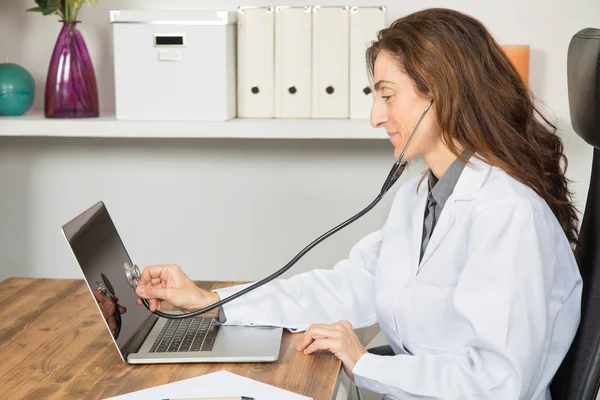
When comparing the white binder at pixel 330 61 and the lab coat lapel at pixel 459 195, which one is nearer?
the lab coat lapel at pixel 459 195

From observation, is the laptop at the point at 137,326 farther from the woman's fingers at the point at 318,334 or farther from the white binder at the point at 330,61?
the white binder at the point at 330,61

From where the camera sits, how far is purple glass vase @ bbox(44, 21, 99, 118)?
2455mm

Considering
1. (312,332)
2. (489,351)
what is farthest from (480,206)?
(312,332)

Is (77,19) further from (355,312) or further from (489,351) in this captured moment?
(489,351)

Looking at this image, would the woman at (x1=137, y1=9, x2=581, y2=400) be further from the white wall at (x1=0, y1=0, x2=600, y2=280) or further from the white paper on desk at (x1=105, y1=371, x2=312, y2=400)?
the white wall at (x1=0, y1=0, x2=600, y2=280)

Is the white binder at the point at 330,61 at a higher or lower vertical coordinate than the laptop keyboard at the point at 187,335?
higher

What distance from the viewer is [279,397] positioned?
113 cm

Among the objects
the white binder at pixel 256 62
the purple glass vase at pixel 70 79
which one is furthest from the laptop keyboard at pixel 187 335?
the purple glass vase at pixel 70 79

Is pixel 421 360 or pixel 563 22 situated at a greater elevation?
pixel 563 22

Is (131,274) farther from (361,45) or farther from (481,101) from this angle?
(361,45)

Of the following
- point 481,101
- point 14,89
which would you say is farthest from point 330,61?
point 481,101

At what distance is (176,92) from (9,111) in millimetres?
547

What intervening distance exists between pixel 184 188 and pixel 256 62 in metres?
0.55

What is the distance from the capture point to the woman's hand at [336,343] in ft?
4.29
